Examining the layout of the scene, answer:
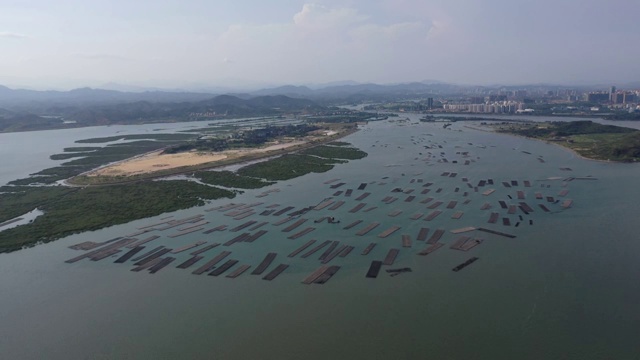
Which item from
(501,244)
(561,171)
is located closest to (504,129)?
(561,171)

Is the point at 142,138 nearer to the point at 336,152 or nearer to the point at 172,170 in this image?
the point at 172,170

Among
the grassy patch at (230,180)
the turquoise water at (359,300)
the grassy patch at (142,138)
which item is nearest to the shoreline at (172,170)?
the grassy patch at (230,180)

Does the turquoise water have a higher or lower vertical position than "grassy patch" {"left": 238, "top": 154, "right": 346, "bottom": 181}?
lower

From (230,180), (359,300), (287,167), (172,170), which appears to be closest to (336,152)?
(287,167)

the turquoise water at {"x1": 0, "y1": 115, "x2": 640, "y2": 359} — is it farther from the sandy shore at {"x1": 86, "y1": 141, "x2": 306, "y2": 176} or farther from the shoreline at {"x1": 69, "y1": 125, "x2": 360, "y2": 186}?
the sandy shore at {"x1": 86, "y1": 141, "x2": 306, "y2": 176}

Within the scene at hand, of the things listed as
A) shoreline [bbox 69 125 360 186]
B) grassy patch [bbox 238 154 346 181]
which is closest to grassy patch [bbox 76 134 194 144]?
shoreline [bbox 69 125 360 186]

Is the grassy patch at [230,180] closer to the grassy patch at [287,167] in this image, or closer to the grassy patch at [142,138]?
the grassy patch at [287,167]

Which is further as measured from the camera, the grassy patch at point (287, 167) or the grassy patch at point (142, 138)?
the grassy patch at point (142, 138)
